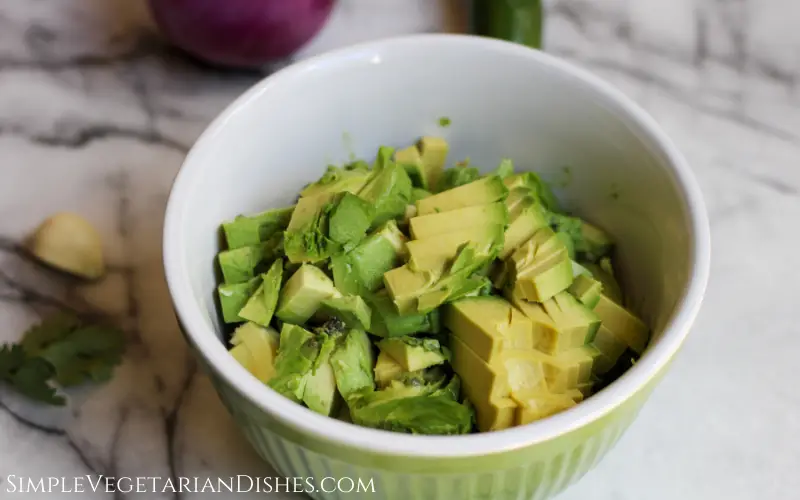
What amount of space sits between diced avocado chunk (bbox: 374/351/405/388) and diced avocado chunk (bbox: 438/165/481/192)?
177 mm

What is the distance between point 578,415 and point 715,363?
31 centimetres

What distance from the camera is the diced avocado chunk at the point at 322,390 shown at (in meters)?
0.55

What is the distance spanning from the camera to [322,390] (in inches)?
21.9

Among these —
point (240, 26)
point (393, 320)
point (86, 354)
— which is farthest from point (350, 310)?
point (240, 26)

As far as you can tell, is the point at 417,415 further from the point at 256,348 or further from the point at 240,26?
the point at 240,26

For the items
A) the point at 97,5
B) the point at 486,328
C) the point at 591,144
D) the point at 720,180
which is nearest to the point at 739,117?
the point at 720,180

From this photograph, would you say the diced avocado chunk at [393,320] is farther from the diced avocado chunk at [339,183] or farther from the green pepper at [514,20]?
the green pepper at [514,20]

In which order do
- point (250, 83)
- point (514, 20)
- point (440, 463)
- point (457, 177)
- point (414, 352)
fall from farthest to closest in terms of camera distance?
1. point (250, 83)
2. point (514, 20)
3. point (457, 177)
4. point (414, 352)
5. point (440, 463)

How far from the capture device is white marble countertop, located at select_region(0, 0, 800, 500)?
668 millimetres

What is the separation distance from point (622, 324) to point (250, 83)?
574 mm

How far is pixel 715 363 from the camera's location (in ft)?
2.39

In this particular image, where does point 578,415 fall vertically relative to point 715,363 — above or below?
above

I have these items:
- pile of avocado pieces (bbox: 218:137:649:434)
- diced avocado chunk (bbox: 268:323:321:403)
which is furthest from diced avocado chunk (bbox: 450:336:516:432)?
diced avocado chunk (bbox: 268:323:321:403)

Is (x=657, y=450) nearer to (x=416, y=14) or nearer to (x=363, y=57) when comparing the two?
(x=363, y=57)
